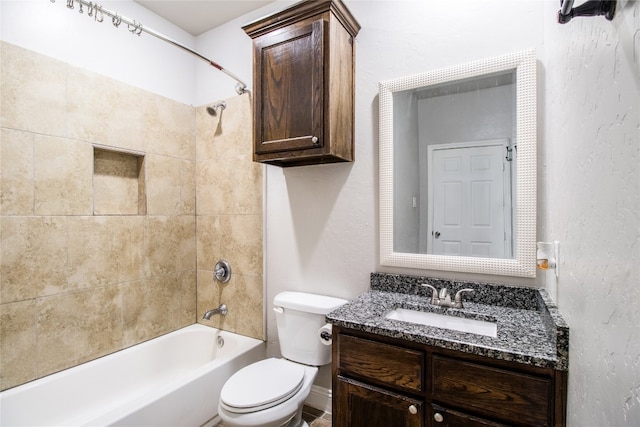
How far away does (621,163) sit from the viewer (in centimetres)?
53

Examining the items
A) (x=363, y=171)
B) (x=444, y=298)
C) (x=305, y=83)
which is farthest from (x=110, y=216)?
(x=444, y=298)

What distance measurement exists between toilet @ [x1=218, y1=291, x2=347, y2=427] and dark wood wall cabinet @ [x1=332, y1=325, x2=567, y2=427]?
0.26m

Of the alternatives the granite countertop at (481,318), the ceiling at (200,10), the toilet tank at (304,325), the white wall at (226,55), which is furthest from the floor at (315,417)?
the ceiling at (200,10)

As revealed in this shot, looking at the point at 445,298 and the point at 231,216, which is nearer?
the point at 445,298

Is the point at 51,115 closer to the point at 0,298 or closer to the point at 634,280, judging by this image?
the point at 0,298

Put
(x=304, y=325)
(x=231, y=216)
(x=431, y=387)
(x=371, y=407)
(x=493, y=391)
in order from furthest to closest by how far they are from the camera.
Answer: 1. (x=231, y=216)
2. (x=304, y=325)
3. (x=371, y=407)
4. (x=431, y=387)
5. (x=493, y=391)

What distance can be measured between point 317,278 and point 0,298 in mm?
1622

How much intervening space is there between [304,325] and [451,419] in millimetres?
866

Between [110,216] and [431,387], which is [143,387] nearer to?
[110,216]

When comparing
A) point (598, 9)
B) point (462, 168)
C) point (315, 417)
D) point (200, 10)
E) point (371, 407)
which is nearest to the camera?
point (598, 9)

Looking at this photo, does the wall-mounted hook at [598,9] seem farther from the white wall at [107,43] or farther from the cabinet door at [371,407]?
the white wall at [107,43]

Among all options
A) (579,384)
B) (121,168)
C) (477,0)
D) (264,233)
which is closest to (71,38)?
(121,168)

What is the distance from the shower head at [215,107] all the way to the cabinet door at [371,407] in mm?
1986

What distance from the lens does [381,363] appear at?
1280mm
